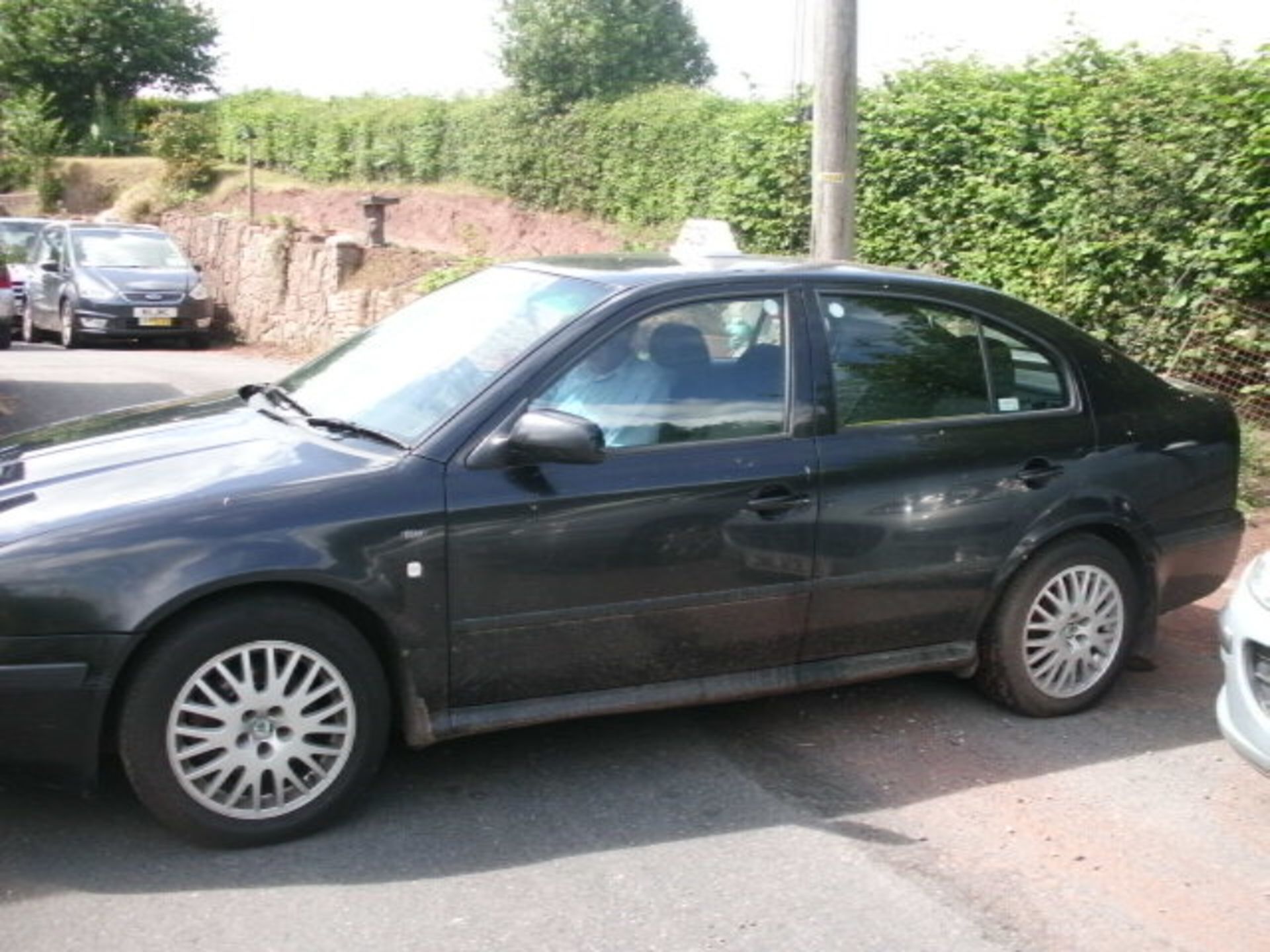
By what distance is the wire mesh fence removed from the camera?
9.56 metres

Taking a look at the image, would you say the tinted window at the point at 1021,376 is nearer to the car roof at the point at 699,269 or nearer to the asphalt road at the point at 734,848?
the car roof at the point at 699,269

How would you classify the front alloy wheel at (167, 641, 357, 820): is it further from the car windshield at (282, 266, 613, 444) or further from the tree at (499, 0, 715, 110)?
the tree at (499, 0, 715, 110)

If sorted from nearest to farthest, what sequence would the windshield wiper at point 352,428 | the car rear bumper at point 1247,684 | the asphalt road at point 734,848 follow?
the asphalt road at point 734,848 < the car rear bumper at point 1247,684 < the windshield wiper at point 352,428

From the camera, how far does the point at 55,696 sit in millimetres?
3797

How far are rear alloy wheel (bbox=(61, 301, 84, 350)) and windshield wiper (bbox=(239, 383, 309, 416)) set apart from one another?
14891 millimetres

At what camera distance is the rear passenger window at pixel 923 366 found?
16.2 feet

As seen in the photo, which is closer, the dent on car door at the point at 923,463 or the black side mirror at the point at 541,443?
the black side mirror at the point at 541,443

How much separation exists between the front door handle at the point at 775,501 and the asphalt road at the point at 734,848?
864 mm

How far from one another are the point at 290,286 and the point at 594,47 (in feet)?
53.2

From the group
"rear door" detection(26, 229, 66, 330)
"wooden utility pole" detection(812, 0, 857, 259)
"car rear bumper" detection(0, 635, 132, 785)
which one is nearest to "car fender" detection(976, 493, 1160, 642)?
"car rear bumper" detection(0, 635, 132, 785)

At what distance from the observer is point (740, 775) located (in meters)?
4.70

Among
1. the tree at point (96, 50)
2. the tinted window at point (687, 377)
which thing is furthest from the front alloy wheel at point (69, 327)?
the tree at point (96, 50)

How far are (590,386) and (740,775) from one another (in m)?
1.36

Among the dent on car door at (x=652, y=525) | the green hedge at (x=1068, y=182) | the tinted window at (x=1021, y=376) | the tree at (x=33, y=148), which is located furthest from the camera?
the tree at (x=33, y=148)
